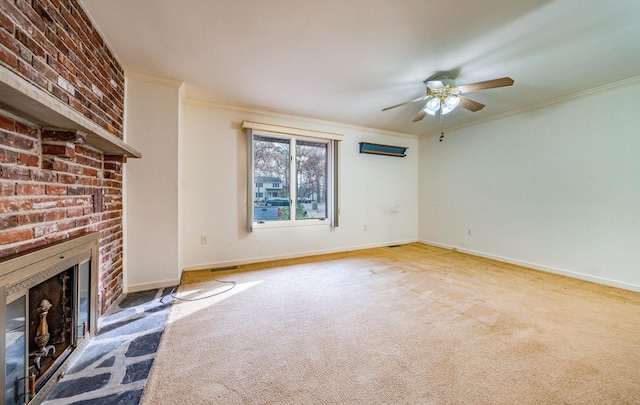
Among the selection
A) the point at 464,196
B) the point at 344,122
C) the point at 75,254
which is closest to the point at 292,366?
the point at 75,254

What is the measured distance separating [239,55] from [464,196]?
13.9 ft

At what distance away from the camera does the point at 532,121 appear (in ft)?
11.1

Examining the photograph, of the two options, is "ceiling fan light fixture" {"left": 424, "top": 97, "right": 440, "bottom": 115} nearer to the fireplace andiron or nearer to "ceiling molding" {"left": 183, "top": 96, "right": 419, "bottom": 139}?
"ceiling molding" {"left": 183, "top": 96, "right": 419, "bottom": 139}

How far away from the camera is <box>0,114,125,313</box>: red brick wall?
1048 mm

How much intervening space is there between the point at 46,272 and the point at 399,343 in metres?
2.14

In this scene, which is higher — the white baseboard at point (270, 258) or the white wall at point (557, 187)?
the white wall at point (557, 187)

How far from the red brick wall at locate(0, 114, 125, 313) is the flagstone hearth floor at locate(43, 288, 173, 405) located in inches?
11.2

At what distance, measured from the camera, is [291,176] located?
3.84m

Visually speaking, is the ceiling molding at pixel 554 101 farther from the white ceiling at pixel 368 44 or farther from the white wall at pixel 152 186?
the white wall at pixel 152 186

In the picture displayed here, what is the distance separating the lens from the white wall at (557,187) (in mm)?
2695

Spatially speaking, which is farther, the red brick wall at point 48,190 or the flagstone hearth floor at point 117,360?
the flagstone hearth floor at point 117,360

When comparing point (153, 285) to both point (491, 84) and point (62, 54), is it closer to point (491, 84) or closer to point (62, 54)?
point (62, 54)

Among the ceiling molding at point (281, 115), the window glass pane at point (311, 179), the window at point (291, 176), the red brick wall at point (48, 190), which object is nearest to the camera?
the red brick wall at point (48, 190)

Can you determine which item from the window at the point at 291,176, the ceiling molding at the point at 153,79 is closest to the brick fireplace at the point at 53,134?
the ceiling molding at the point at 153,79
